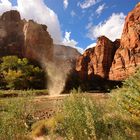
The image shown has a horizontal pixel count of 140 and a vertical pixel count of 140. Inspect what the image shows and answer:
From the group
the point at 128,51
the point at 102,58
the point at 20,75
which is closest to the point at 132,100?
the point at 20,75

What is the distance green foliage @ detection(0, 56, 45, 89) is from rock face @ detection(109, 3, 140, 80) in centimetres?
3679

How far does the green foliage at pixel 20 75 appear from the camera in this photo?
67.4m

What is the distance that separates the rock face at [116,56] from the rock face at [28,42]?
64.7 feet

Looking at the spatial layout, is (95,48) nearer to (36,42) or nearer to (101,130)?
(36,42)

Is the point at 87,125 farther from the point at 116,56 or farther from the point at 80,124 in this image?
the point at 116,56

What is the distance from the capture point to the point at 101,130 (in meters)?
12.1

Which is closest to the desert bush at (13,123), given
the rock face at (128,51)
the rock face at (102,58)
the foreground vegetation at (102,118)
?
the foreground vegetation at (102,118)

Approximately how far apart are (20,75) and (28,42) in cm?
3034

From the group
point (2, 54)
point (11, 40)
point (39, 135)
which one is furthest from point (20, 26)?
point (39, 135)

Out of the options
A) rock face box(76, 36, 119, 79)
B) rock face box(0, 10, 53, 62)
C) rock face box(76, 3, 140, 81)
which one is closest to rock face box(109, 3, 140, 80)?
rock face box(76, 3, 140, 81)

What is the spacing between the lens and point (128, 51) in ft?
365

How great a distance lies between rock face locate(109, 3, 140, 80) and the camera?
107312 millimetres

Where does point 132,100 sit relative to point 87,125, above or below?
above

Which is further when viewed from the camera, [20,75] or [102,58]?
[102,58]
